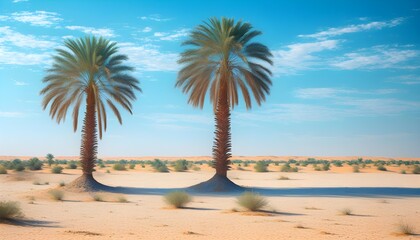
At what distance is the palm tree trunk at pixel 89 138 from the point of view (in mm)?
31766

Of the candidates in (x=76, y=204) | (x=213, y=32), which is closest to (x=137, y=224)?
(x=76, y=204)

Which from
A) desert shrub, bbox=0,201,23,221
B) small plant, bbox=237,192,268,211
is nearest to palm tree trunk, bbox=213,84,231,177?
small plant, bbox=237,192,268,211

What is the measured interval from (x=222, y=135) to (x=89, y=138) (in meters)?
8.96

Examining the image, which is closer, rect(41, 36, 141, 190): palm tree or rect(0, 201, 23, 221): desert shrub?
rect(0, 201, 23, 221): desert shrub

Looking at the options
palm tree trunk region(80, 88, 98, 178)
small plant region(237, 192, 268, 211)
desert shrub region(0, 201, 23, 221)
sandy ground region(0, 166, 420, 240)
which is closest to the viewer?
sandy ground region(0, 166, 420, 240)

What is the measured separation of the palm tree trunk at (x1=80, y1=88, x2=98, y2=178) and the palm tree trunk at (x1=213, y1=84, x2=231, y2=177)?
27.0 ft

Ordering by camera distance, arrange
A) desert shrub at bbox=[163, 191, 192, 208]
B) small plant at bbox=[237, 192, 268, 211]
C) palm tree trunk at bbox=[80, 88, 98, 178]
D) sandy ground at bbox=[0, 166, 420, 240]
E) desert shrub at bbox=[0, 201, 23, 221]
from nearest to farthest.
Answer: sandy ground at bbox=[0, 166, 420, 240], desert shrub at bbox=[0, 201, 23, 221], small plant at bbox=[237, 192, 268, 211], desert shrub at bbox=[163, 191, 192, 208], palm tree trunk at bbox=[80, 88, 98, 178]

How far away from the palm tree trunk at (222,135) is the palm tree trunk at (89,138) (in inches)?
324

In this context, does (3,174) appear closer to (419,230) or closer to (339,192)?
(339,192)

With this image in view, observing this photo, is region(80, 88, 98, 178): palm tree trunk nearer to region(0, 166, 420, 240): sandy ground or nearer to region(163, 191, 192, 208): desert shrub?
region(0, 166, 420, 240): sandy ground

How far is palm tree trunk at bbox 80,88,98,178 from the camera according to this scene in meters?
31.8

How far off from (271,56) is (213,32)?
4249 mm

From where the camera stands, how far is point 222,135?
33.2 meters

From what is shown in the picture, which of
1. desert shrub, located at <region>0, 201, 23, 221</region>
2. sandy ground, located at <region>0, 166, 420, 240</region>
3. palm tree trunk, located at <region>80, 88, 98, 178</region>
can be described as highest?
palm tree trunk, located at <region>80, 88, 98, 178</region>
